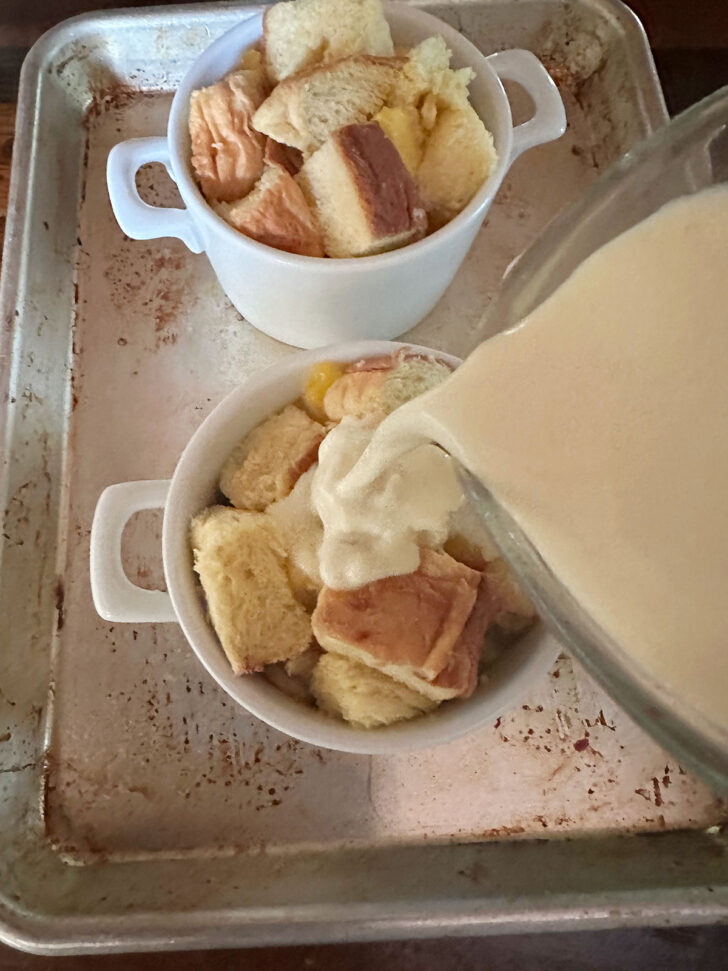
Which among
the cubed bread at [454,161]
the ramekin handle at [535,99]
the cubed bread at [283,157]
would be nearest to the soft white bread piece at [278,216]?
the cubed bread at [283,157]

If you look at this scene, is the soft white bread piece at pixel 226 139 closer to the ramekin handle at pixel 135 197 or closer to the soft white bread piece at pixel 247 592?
the ramekin handle at pixel 135 197

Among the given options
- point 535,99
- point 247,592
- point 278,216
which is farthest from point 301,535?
point 535,99

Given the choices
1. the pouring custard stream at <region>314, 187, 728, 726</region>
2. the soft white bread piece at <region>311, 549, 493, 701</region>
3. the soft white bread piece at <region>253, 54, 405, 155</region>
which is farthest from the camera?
the soft white bread piece at <region>253, 54, 405, 155</region>

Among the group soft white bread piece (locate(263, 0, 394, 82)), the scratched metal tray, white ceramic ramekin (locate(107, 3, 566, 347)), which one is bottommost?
the scratched metal tray

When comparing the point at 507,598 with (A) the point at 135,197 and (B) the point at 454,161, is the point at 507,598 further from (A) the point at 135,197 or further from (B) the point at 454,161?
(A) the point at 135,197

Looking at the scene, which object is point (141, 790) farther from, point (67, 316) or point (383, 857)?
point (67, 316)

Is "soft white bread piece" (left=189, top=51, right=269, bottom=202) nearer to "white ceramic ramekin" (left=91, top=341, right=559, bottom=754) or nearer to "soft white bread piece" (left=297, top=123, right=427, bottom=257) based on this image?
"soft white bread piece" (left=297, top=123, right=427, bottom=257)

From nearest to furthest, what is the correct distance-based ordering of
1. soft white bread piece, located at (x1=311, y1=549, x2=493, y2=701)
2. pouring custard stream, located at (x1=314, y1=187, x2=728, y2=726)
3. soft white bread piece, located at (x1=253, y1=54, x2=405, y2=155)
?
1. pouring custard stream, located at (x1=314, y1=187, x2=728, y2=726)
2. soft white bread piece, located at (x1=311, y1=549, x2=493, y2=701)
3. soft white bread piece, located at (x1=253, y1=54, x2=405, y2=155)

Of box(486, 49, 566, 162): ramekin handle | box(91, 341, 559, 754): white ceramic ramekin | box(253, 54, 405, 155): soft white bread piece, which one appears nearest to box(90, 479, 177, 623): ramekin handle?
box(91, 341, 559, 754): white ceramic ramekin
